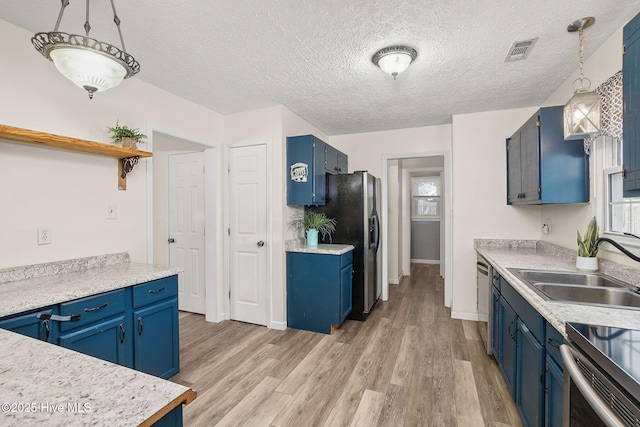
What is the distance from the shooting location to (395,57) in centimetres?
213

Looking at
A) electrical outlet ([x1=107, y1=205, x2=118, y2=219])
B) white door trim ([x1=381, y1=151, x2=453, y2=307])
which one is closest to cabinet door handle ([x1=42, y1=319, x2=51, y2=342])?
electrical outlet ([x1=107, y1=205, x2=118, y2=219])

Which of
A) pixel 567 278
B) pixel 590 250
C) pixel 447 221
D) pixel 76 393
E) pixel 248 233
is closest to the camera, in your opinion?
pixel 76 393

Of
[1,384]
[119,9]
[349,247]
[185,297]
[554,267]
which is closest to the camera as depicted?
[1,384]

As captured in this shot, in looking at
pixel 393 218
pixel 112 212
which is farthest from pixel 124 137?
pixel 393 218

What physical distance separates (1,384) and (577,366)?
5.55 ft

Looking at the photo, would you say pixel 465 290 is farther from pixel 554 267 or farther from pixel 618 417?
pixel 618 417

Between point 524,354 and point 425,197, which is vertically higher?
point 425,197

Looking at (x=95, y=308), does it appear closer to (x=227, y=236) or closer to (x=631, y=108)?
(x=227, y=236)

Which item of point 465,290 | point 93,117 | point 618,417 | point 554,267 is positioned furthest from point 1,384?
point 465,290

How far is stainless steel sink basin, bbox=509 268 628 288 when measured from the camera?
181 cm

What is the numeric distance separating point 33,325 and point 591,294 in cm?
301

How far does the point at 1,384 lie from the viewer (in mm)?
744

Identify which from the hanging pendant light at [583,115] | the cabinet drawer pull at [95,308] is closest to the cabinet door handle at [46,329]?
the cabinet drawer pull at [95,308]

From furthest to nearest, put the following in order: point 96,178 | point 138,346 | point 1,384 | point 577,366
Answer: point 96,178, point 138,346, point 577,366, point 1,384
